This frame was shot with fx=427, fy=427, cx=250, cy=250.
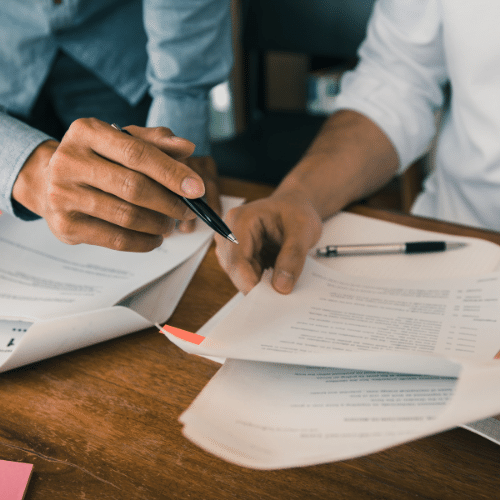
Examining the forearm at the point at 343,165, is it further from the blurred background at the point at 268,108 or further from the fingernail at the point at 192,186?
the blurred background at the point at 268,108

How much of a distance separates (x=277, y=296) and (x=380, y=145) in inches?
16.6

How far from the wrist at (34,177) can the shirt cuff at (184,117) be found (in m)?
0.28

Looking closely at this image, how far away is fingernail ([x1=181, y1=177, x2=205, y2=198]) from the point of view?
1.23 feet

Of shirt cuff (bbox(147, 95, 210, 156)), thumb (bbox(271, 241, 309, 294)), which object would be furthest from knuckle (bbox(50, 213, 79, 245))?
shirt cuff (bbox(147, 95, 210, 156))

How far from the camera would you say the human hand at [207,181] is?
0.58m

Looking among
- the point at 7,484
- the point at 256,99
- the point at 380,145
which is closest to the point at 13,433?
the point at 7,484

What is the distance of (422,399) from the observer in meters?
0.26

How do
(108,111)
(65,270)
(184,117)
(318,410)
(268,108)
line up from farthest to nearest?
(268,108)
(108,111)
(184,117)
(65,270)
(318,410)

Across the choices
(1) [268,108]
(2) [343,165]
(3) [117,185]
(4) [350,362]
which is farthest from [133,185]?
(1) [268,108]

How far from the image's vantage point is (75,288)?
449 mm

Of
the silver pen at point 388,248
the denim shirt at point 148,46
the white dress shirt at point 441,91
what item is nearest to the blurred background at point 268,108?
the white dress shirt at point 441,91

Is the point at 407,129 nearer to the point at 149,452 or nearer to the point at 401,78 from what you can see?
the point at 401,78

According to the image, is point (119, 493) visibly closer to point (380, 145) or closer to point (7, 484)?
point (7, 484)

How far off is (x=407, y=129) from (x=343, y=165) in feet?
0.58
